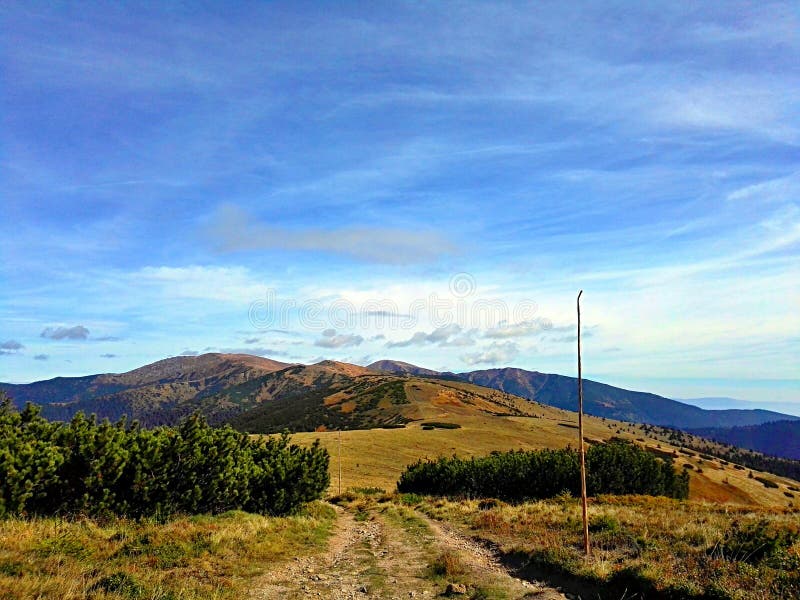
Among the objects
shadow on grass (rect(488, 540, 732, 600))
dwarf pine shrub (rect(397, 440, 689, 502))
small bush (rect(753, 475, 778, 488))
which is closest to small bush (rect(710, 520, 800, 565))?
shadow on grass (rect(488, 540, 732, 600))

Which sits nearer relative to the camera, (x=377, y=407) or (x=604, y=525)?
(x=604, y=525)

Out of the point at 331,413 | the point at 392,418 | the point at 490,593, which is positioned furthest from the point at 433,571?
the point at 331,413

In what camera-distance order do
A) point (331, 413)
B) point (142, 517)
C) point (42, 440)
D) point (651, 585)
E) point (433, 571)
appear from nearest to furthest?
point (651, 585) < point (433, 571) < point (42, 440) < point (142, 517) < point (331, 413)

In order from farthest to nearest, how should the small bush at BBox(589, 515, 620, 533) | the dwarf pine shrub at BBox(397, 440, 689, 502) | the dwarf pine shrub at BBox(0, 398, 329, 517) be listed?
the dwarf pine shrub at BBox(397, 440, 689, 502) < the small bush at BBox(589, 515, 620, 533) < the dwarf pine shrub at BBox(0, 398, 329, 517)

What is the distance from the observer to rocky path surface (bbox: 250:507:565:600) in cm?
1191

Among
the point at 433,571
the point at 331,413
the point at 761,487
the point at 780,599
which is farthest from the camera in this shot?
the point at 331,413

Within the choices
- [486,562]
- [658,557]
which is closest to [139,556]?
[486,562]

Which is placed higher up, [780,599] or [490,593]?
[780,599]

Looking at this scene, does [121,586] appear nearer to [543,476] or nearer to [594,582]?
[594,582]

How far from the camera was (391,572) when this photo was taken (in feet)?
46.7

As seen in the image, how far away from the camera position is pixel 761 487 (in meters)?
88.6

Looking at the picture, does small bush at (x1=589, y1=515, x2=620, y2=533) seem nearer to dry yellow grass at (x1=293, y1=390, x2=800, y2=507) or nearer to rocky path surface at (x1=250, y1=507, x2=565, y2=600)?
rocky path surface at (x1=250, y1=507, x2=565, y2=600)

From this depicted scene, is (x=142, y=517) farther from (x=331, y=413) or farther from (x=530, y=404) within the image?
(x=530, y=404)

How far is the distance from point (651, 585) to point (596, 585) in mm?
1378
